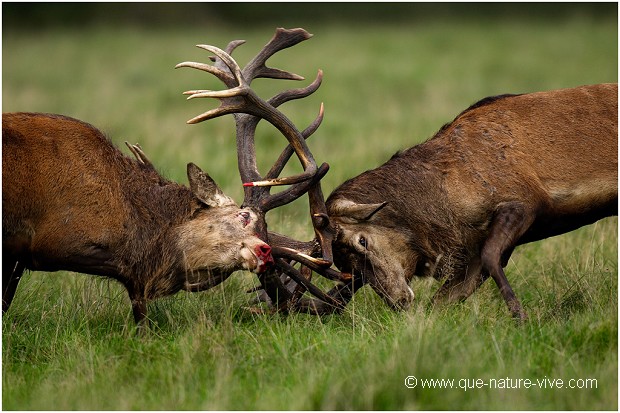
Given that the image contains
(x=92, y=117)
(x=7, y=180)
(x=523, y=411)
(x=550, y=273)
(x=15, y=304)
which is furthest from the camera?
(x=92, y=117)

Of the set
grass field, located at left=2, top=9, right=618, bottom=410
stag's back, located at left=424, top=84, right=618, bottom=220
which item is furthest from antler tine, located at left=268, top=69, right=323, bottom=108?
grass field, located at left=2, top=9, right=618, bottom=410

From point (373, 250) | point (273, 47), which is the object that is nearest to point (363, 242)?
point (373, 250)

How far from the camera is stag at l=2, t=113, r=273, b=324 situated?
6.01 meters

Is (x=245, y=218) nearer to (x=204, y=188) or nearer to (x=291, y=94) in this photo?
→ (x=204, y=188)

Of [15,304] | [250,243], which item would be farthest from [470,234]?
[15,304]

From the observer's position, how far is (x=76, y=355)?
577cm

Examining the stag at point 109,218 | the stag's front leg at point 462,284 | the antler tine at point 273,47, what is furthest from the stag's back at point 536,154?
the stag at point 109,218

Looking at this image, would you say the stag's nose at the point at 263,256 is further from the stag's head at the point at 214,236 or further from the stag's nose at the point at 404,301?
the stag's nose at the point at 404,301

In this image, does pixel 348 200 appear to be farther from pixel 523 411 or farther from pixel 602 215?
pixel 523 411

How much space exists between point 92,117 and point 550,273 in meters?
10.2

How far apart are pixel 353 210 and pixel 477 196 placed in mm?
890

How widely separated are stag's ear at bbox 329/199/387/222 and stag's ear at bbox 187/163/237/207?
77 cm

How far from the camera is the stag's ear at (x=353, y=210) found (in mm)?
6629

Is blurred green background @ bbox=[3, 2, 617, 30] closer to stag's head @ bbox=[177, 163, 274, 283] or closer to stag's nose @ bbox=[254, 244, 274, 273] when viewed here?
stag's head @ bbox=[177, 163, 274, 283]
